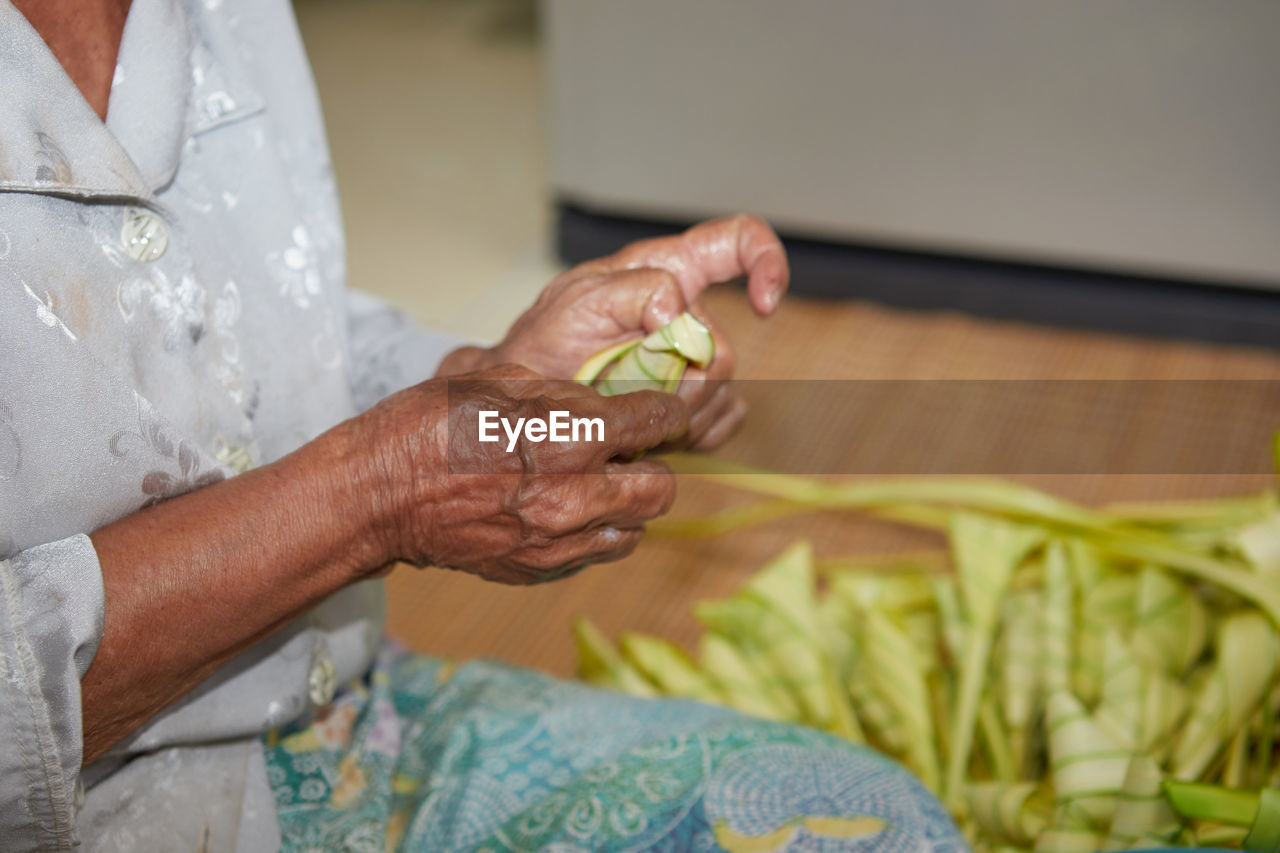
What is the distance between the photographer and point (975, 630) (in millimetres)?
913

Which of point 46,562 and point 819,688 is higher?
point 46,562

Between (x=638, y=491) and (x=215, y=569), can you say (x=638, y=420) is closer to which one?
(x=638, y=491)

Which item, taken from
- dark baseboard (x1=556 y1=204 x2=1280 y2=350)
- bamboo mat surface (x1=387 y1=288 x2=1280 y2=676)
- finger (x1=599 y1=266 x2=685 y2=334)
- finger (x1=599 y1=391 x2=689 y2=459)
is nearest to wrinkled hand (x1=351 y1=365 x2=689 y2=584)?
finger (x1=599 y1=391 x2=689 y2=459)

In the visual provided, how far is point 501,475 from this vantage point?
0.55 m

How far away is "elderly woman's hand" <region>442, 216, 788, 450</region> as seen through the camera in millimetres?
703

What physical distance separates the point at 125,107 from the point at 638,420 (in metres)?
0.34

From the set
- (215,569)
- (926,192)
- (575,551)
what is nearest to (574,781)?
(575,551)

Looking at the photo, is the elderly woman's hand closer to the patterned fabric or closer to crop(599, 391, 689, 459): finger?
crop(599, 391, 689, 459): finger

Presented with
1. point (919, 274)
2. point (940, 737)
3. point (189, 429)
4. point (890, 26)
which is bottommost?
point (940, 737)

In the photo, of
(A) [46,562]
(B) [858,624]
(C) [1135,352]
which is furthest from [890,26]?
(A) [46,562]

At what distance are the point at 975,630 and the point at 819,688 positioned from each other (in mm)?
145

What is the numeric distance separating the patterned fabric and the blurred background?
0.57 m

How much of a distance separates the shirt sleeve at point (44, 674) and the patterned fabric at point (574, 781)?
184 mm

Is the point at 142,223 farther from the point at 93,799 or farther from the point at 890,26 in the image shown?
the point at 890,26
